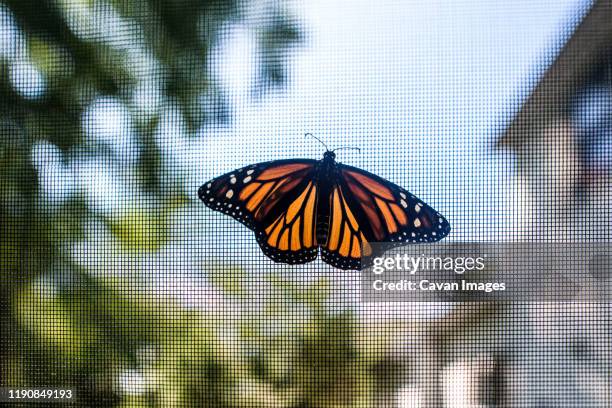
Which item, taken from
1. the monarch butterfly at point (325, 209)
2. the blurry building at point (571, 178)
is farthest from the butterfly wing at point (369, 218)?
the blurry building at point (571, 178)

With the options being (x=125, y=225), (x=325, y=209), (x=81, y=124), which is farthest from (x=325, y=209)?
(x=81, y=124)

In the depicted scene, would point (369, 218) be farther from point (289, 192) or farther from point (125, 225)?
point (125, 225)

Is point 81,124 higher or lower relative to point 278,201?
higher

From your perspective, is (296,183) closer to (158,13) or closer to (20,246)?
(158,13)

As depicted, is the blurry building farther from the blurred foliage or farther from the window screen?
the blurred foliage
